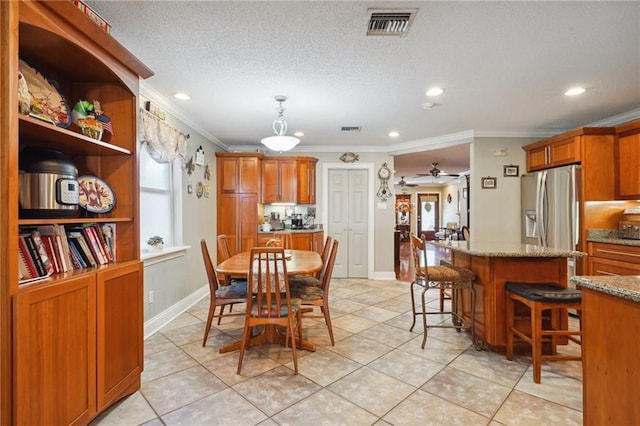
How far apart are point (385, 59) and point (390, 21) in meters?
0.44

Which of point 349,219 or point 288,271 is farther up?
point 349,219

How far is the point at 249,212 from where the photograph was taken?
184 inches

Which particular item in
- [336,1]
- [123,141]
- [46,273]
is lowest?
[46,273]

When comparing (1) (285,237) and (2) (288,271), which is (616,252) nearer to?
(2) (288,271)

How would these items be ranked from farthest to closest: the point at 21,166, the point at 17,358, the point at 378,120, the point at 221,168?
the point at 221,168 → the point at 378,120 → the point at 21,166 → the point at 17,358

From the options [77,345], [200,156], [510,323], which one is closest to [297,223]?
[200,156]

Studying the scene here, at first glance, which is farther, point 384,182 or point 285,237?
point 384,182

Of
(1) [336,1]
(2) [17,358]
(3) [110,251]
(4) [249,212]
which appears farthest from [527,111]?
(2) [17,358]

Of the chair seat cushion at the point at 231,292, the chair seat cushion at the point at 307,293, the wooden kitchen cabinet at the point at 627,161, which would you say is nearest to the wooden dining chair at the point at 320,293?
the chair seat cushion at the point at 307,293

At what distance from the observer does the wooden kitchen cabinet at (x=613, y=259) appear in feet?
9.26

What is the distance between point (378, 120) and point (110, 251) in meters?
3.16

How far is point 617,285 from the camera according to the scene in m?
1.16

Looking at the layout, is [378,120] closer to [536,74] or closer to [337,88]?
[337,88]

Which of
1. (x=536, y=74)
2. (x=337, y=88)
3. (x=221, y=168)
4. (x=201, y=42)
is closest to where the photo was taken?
(x=201, y=42)
